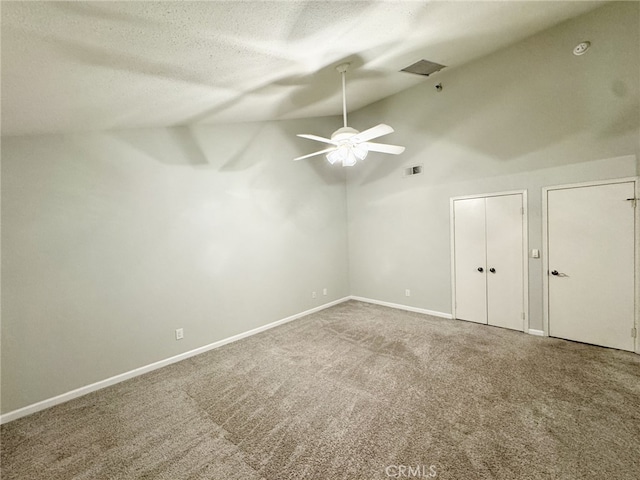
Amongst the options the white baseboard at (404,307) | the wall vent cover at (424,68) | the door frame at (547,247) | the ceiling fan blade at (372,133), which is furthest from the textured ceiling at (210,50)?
the white baseboard at (404,307)

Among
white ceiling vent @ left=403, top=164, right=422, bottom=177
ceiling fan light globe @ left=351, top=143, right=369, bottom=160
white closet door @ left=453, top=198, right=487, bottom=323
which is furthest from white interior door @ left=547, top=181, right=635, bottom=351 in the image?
ceiling fan light globe @ left=351, top=143, right=369, bottom=160

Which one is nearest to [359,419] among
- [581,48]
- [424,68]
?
[424,68]

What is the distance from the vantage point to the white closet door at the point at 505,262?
4008 mm

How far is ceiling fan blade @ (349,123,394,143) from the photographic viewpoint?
2.71 meters

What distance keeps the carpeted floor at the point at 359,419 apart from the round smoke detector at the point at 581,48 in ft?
11.9

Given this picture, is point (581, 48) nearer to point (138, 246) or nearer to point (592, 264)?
point (592, 264)

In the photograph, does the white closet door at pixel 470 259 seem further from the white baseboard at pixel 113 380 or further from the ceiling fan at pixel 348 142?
the white baseboard at pixel 113 380

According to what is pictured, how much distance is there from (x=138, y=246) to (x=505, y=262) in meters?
5.01

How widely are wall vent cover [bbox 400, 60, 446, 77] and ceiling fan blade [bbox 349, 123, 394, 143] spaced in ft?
5.61

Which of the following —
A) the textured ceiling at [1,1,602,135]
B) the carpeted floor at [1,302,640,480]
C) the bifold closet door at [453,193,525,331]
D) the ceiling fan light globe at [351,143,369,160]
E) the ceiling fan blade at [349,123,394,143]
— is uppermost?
the textured ceiling at [1,1,602,135]

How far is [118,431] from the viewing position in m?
2.38

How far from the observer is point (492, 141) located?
414cm

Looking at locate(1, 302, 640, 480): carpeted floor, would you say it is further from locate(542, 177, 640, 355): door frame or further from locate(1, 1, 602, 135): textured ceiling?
locate(1, 1, 602, 135): textured ceiling

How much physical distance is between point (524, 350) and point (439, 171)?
9.46 feet
